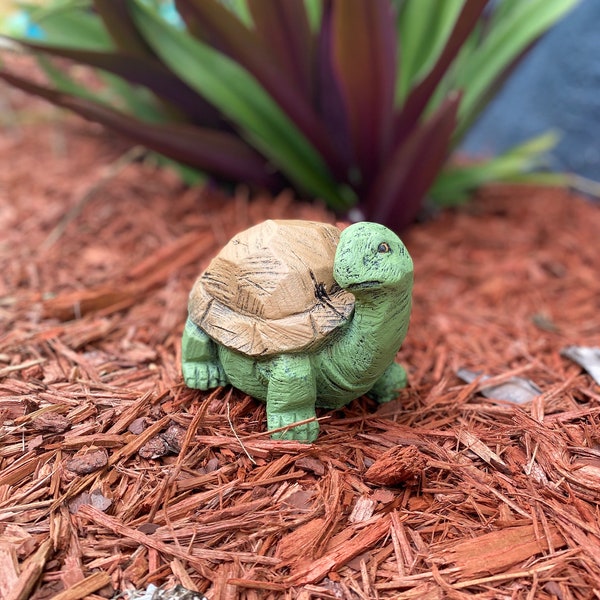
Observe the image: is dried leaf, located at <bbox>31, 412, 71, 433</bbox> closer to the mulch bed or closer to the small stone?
the mulch bed

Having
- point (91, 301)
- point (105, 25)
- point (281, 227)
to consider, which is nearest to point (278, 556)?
point (281, 227)

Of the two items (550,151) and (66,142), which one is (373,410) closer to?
(550,151)

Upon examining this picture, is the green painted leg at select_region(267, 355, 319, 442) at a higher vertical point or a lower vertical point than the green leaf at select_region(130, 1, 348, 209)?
lower

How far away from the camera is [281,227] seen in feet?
4.67

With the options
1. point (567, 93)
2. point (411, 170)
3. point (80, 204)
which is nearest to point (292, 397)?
point (411, 170)

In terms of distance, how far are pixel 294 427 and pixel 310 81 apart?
1.73m

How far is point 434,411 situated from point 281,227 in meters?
0.66

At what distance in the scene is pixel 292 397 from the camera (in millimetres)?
1365

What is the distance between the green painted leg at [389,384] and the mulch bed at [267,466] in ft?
0.15

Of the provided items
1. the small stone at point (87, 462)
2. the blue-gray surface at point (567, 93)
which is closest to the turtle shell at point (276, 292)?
the small stone at point (87, 462)

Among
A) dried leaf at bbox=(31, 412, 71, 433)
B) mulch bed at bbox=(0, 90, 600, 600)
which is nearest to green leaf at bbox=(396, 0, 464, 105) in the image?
mulch bed at bbox=(0, 90, 600, 600)

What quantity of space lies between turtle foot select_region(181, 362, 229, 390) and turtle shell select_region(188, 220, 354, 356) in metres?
0.14

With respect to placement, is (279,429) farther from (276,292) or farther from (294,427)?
(276,292)

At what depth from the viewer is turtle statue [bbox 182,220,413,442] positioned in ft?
4.22
